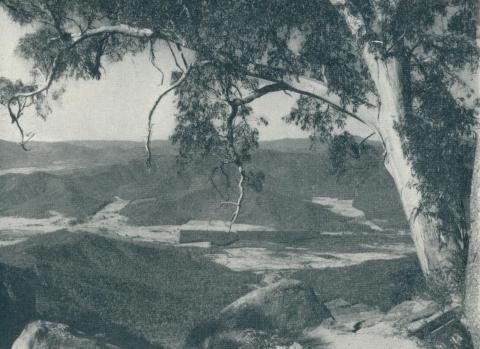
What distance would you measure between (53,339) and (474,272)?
14.2 feet

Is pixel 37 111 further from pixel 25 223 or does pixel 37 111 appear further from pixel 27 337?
pixel 25 223

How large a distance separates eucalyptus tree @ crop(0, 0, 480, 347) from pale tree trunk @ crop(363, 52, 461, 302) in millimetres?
13

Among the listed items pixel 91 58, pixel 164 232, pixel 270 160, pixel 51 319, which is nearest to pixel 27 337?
pixel 51 319

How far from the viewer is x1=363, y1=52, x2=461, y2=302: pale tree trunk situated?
635 cm

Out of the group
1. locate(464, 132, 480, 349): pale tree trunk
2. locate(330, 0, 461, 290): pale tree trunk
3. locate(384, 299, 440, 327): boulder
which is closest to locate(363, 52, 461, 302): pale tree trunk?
locate(330, 0, 461, 290): pale tree trunk

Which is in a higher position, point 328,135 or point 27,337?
point 328,135

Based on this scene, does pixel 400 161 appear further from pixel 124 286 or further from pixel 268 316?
pixel 124 286

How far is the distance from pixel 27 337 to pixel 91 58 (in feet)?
16.6

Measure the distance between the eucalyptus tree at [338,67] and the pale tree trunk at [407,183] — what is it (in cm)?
1

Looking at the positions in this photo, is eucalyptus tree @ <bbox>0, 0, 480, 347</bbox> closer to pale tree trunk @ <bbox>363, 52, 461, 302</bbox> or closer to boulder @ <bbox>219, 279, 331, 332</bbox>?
pale tree trunk @ <bbox>363, 52, 461, 302</bbox>

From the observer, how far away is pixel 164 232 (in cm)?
1734

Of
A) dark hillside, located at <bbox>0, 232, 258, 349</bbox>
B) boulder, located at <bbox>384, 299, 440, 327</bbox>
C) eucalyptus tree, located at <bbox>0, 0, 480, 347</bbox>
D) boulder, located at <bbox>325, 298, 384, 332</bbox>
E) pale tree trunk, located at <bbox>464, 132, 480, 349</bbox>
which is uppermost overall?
eucalyptus tree, located at <bbox>0, 0, 480, 347</bbox>

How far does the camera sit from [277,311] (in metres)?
7.62

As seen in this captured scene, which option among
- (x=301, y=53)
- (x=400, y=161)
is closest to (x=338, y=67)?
(x=301, y=53)
